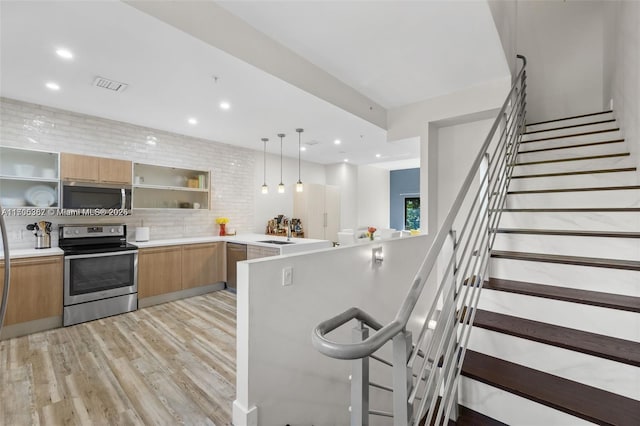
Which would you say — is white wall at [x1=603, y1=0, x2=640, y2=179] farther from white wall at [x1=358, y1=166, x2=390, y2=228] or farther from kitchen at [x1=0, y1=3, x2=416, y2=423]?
white wall at [x1=358, y1=166, x2=390, y2=228]

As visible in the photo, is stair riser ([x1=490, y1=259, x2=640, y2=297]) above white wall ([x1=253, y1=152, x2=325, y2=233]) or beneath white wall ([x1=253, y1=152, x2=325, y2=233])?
beneath

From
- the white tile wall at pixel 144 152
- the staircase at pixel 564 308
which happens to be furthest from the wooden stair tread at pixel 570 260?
the white tile wall at pixel 144 152

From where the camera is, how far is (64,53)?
2.55m

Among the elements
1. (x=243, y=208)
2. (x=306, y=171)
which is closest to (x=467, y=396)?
(x=243, y=208)

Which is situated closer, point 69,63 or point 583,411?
point 583,411

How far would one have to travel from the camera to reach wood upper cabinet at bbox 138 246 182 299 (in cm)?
424

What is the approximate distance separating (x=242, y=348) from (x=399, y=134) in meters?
3.95

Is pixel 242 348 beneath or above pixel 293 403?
above

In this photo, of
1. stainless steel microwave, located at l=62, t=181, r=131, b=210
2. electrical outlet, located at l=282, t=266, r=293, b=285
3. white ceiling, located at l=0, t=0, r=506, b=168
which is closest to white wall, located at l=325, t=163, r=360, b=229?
white ceiling, located at l=0, t=0, r=506, b=168

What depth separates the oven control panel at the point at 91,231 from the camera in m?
3.85

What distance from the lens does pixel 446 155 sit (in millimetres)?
4496

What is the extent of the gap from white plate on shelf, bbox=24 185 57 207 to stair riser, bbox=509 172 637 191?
540 cm

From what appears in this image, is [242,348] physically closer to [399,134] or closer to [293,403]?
[293,403]

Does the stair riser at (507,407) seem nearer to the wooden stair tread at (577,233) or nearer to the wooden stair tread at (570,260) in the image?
the wooden stair tread at (570,260)
